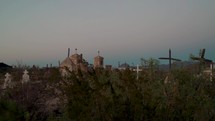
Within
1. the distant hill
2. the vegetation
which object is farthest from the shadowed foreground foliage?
the distant hill

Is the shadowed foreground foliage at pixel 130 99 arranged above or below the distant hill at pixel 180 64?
below

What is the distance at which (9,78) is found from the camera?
52.6ft

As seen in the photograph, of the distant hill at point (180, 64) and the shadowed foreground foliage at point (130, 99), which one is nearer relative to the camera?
the shadowed foreground foliage at point (130, 99)

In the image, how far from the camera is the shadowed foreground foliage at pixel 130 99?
6.43 m

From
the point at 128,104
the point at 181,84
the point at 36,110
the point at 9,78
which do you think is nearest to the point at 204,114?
the point at 181,84

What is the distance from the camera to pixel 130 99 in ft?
21.2

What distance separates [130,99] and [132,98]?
0.11 ft

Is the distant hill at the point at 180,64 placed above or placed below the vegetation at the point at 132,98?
above

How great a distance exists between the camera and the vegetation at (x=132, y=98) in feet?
21.1

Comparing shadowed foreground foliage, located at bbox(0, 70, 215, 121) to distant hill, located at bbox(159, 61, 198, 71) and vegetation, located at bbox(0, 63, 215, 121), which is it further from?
distant hill, located at bbox(159, 61, 198, 71)

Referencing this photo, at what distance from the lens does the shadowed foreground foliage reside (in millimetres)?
6426

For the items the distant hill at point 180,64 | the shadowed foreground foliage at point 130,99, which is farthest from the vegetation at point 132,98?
the distant hill at point 180,64

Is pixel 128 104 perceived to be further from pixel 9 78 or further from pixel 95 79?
pixel 9 78

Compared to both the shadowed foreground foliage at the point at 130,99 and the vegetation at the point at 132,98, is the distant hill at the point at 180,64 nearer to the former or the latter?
the vegetation at the point at 132,98
